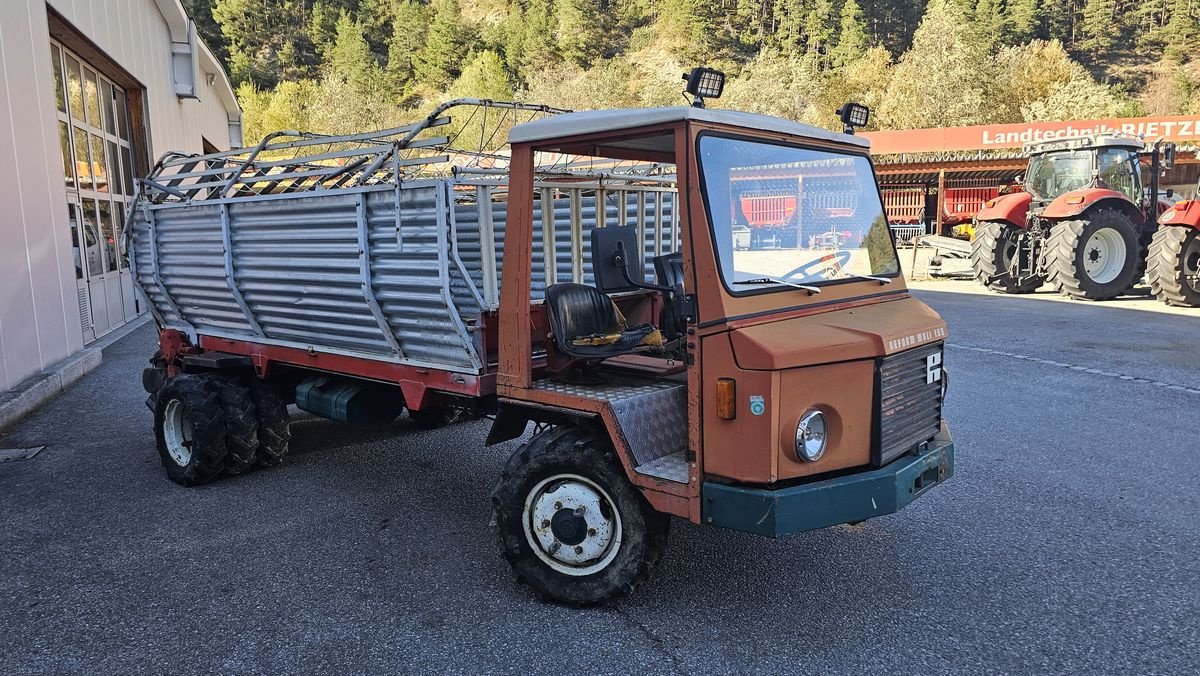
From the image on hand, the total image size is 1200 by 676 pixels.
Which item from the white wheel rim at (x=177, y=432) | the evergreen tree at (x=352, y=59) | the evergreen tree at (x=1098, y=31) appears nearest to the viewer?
the white wheel rim at (x=177, y=432)

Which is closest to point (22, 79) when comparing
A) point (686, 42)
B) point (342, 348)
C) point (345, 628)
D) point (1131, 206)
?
point (342, 348)

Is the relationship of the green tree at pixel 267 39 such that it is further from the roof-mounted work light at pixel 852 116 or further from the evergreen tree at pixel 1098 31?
the roof-mounted work light at pixel 852 116

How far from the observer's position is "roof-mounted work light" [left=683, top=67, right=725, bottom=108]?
11.6 feet

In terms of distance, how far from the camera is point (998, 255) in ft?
51.5

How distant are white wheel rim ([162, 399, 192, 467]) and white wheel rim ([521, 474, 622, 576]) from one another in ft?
10.5

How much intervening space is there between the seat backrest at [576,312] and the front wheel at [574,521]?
0.50 m

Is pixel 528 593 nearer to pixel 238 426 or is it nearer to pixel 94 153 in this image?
pixel 238 426

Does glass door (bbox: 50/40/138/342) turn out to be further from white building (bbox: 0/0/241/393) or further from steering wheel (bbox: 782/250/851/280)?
steering wheel (bbox: 782/250/851/280)

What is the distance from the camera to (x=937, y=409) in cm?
387

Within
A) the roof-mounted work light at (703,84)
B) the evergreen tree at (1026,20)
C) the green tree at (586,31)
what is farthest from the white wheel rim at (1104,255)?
the green tree at (586,31)

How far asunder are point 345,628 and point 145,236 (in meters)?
4.21

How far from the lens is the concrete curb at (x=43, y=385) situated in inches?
282

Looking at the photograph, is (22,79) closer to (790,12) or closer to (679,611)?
(679,611)

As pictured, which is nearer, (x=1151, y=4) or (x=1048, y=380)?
(x=1048, y=380)
